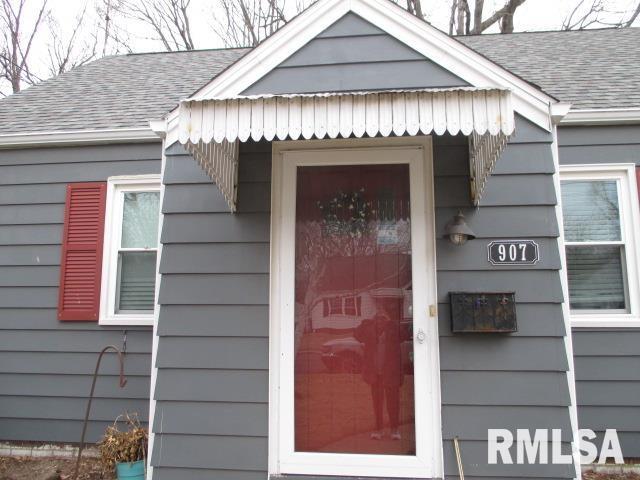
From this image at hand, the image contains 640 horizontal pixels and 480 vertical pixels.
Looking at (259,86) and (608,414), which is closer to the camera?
→ (259,86)

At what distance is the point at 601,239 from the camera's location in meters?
3.65

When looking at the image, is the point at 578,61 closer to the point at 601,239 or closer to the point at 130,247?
the point at 601,239

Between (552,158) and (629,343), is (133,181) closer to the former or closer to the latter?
(552,158)

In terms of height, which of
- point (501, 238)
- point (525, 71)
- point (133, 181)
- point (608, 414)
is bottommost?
point (608, 414)

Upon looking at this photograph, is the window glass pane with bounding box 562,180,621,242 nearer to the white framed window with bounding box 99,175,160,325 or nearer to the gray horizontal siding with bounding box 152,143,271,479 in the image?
the gray horizontal siding with bounding box 152,143,271,479

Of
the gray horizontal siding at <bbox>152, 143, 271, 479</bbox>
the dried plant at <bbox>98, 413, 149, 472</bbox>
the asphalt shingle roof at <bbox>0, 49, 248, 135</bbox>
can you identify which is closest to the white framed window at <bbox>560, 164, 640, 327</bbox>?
the gray horizontal siding at <bbox>152, 143, 271, 479</bbox>

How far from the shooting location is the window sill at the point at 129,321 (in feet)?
12.6

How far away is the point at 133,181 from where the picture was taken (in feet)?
13.2

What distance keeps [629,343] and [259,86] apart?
3211 millimetres

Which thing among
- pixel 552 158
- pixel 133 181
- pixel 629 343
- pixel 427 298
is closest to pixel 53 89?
pixel 133 181

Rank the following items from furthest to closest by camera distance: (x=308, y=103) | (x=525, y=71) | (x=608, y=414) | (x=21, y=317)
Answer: (x=525, y=71) → (x=21, y=317) → (x=608, y=414) → (x=308, y=103)

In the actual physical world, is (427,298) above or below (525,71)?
below

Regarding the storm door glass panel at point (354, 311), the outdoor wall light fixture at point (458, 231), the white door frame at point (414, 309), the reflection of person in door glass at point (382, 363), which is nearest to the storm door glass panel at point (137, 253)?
the white door frame at point (414, 309)

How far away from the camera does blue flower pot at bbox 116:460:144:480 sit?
3.05m
